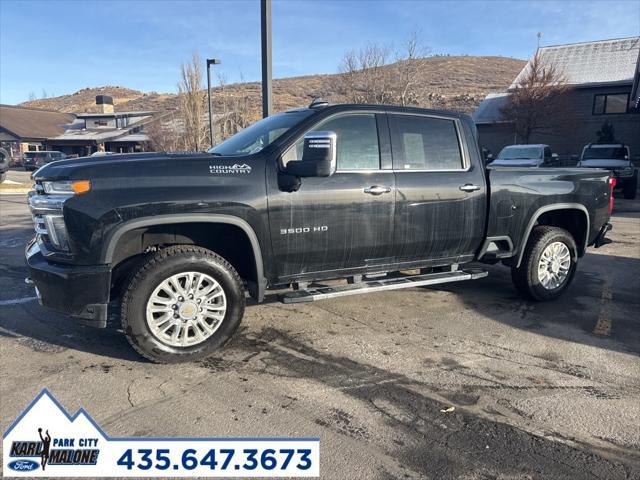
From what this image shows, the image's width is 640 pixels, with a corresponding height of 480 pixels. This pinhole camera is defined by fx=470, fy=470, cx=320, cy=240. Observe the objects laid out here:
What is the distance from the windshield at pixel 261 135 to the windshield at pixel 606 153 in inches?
737

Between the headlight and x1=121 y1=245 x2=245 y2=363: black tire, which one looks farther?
x1=121 y1=245 x2=245 y2=363: black tire

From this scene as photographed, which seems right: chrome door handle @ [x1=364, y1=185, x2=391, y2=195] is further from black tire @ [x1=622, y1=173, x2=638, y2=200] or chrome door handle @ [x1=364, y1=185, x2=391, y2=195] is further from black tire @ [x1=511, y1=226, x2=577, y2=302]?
black tire @ [x1=622, y1=173, x2=638, y2=200]

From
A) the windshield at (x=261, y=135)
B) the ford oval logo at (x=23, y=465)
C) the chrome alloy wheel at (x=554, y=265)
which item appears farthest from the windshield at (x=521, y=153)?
the ford oval logo at (x=23, y=465)

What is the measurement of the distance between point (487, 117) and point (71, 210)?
32.7m

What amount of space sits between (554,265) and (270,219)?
358cm

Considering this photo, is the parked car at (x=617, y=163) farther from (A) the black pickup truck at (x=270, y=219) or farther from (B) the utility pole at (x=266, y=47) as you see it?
(A) the black pickup truck at (x=270, y=219)

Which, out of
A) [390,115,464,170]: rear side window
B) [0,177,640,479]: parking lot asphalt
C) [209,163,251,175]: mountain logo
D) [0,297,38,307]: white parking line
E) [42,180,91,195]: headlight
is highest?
[390,115,464,170]: rear side window

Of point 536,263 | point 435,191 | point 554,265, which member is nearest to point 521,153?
point 554,265

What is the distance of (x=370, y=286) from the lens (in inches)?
172

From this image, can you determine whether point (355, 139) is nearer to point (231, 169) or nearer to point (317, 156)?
point (317, 156)

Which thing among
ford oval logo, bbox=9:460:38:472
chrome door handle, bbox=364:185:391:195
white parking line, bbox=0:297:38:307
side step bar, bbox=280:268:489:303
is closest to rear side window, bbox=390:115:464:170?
chrome door handle, bbox=364:185:391:195

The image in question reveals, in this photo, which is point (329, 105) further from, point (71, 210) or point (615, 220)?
point (615, 220)

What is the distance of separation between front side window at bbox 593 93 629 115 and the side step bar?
30.8m

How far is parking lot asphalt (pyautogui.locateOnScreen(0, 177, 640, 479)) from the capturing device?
2.68m
